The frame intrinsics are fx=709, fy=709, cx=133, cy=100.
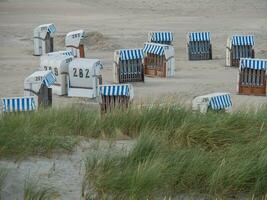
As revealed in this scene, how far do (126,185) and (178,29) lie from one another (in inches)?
1178

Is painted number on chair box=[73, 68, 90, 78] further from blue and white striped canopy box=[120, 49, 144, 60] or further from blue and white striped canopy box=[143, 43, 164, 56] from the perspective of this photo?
blue and white striped canopy box=[143, 43, 164, 56]

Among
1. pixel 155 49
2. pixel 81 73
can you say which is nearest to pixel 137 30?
pixel 155 49

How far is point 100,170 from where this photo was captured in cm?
558

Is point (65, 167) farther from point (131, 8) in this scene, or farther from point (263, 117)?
point (131, 8)

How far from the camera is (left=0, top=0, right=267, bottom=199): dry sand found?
19.6m

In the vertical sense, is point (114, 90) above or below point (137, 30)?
below

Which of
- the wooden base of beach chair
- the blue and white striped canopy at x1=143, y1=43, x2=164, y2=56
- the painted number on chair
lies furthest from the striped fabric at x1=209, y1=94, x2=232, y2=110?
the blue and white striped canopy at x1=143, y1=43, x2=164, y2=56

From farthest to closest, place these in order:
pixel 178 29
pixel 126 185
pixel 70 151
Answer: pixel 178 29, pixel 70 151, pixel 126 185

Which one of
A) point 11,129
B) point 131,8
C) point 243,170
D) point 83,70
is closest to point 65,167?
point 11,129

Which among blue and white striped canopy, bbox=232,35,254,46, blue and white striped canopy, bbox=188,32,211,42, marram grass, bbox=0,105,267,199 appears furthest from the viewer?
blue and white striped canopy, bbox=188,32,211,42

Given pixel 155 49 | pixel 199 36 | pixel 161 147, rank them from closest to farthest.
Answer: pixel 161 147
pixel 155 49
pixel 199 36

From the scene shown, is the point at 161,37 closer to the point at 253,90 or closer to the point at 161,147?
the point at 253,90

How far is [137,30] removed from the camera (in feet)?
111

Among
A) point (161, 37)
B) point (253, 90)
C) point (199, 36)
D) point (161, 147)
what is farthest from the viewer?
point (161, 37)
